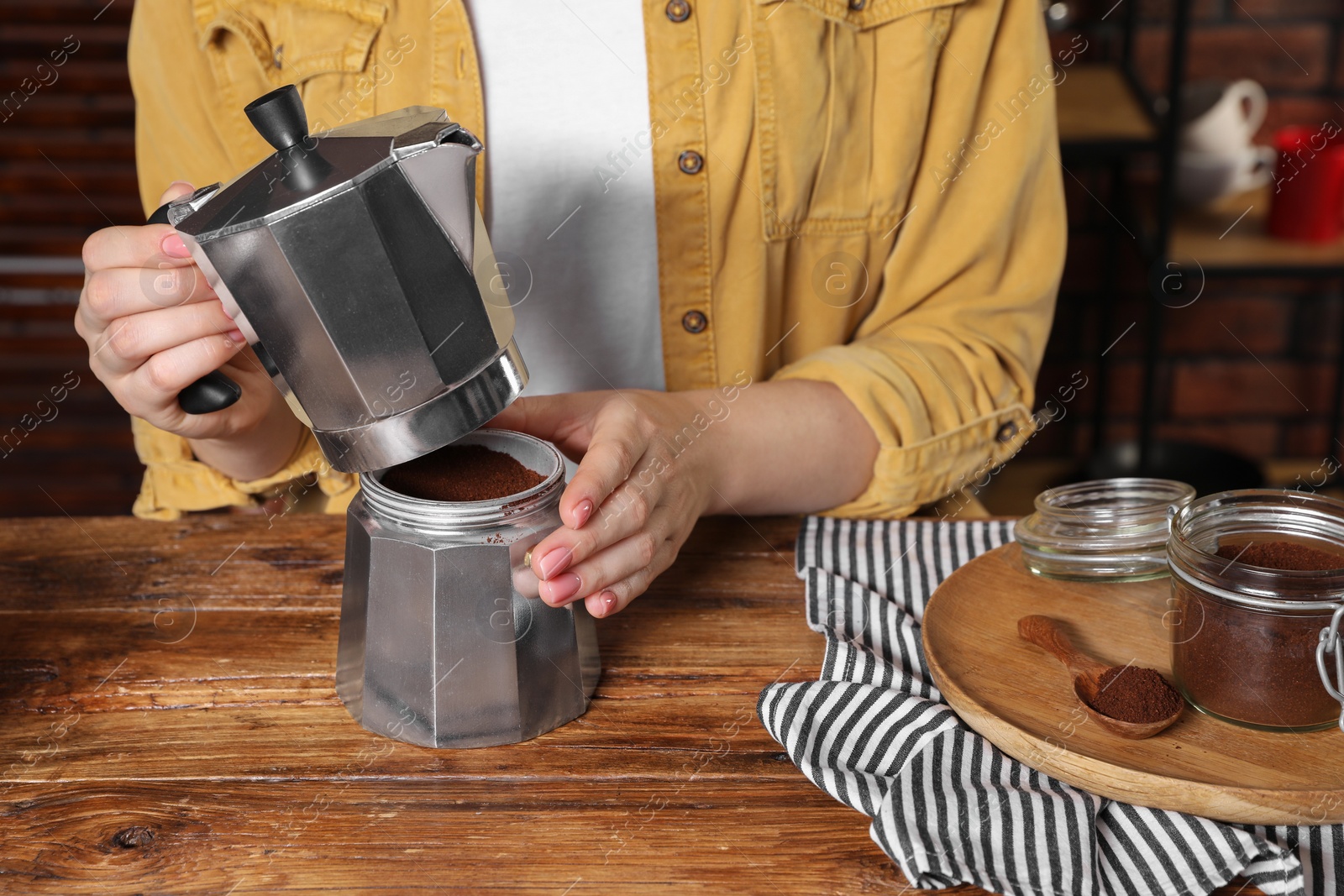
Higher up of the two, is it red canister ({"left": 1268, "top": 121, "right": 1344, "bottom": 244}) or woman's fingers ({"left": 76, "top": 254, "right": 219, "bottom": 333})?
woman's fingers ({"left": 76, "top": 254, "right": 219, "bottom": 333})

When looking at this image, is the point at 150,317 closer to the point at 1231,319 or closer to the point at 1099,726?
the point at 1099,726

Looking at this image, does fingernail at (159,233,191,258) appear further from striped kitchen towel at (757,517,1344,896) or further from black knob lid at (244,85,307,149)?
striped kitchen towel at (757,517,1344,896)

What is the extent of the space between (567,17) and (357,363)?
51 cm

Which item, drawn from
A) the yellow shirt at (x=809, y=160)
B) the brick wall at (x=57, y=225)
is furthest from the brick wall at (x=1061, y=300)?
the yellow shirt at (x=809, y=160)

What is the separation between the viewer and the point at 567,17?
1016 mm

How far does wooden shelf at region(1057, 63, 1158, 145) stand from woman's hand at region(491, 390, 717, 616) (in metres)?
1.14

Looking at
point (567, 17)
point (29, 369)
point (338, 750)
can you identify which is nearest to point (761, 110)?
point (567, 17)

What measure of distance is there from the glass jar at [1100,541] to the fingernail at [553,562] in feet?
1.07

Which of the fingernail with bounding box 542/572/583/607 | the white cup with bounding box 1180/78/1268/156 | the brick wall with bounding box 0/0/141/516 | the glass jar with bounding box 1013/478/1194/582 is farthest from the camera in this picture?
the brick wall with bounding box 0/0/141/516

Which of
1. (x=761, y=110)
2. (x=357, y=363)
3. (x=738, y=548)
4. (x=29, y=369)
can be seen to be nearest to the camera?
(x=357, y=363)

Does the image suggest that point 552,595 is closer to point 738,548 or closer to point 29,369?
point 738,548

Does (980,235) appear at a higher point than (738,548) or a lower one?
higher

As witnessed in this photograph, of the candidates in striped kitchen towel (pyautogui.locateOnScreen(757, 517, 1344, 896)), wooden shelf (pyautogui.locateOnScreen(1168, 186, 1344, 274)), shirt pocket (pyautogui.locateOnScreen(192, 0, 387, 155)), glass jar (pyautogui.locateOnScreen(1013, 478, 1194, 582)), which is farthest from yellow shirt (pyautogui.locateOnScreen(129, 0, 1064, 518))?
wooden shelf (pyautogui.locateOnScreen(1168, 186, 1344, 274))

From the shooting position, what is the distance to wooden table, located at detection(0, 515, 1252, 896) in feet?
1.93
